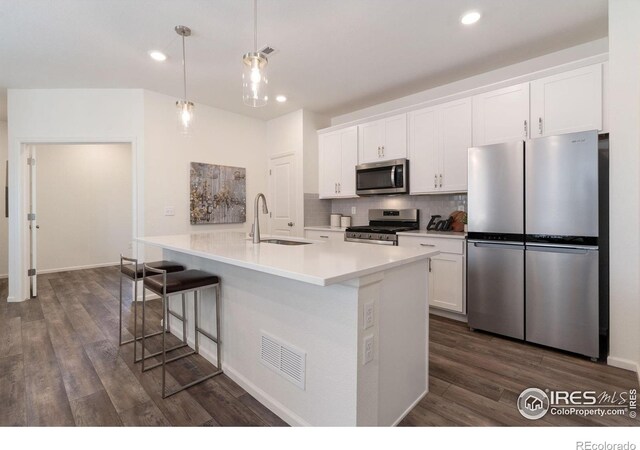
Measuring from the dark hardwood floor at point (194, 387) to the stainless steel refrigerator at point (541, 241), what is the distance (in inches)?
8.9

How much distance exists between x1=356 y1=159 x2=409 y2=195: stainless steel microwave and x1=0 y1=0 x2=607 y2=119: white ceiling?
97 centimetres

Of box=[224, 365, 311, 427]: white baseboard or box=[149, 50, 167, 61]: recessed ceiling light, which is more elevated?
box=[149, 50, 167, 61]: recessed ceiling light

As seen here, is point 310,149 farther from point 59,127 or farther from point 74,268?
point 74,268

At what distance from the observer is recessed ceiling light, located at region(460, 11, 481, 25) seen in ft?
8.14

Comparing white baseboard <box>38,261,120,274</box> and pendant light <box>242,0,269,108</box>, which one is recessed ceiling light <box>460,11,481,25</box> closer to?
pendant light <box>242,0,269,108</box>

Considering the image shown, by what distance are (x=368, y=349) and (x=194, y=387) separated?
4.25ft

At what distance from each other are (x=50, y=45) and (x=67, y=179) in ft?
12.5

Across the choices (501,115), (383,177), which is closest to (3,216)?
(383,177)

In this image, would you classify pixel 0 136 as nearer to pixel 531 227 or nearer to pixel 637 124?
pixel 531 227

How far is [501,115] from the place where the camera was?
3.06 metres

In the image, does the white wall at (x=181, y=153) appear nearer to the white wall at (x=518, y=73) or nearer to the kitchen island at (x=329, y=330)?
the white wall at (x=518, y=73)

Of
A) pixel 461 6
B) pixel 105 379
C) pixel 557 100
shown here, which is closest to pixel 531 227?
pixel 557 100

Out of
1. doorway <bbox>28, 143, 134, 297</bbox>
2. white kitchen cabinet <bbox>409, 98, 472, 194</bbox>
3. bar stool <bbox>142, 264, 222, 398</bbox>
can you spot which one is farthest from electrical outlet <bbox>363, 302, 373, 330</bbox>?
doorway <bbox>28, 143, 134, 297</bbox>

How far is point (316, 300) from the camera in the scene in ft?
5.19
